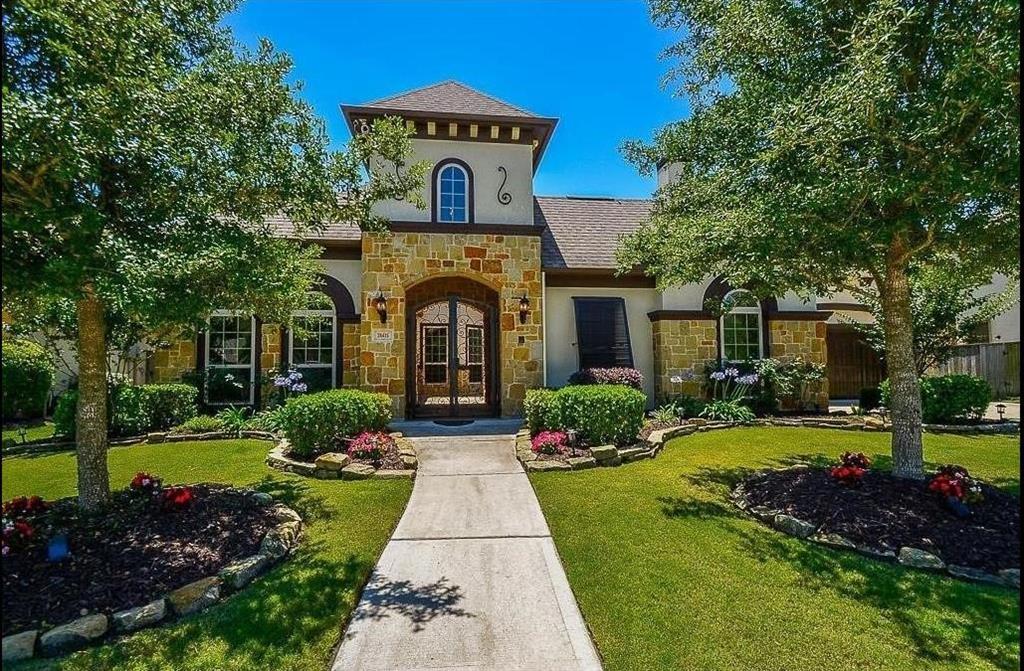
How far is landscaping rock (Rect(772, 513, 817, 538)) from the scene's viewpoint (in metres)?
5.06

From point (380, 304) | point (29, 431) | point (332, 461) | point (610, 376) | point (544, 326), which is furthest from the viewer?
point (544, 326)

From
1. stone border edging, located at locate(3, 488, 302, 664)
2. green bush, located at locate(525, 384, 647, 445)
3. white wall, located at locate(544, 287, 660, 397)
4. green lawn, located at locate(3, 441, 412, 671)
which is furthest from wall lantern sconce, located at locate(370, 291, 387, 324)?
stone border edging, located at locate(3, 488, 302, 664)

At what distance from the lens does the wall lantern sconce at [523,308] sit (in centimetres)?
1184

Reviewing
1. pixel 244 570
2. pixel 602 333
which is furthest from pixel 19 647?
pixel 602 333

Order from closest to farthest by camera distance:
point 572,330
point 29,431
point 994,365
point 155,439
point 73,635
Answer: point 73,635, point 155,439, point 29,431, point 572,330, point 994,365

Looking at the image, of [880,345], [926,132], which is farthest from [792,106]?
[880,345]

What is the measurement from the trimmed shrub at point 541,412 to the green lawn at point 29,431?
9.27 meters

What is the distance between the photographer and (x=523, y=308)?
1184 centimetres

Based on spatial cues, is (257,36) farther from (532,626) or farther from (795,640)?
(795,640)

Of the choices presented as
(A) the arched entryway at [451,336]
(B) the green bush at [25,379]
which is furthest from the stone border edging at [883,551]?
(B) the green bush at [25,379]

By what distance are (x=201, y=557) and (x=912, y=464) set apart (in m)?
7.30

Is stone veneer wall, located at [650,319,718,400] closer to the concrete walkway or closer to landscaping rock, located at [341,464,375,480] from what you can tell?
the concrete walkway

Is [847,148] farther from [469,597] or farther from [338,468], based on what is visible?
[338,468]

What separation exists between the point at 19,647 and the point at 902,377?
26.8 ft
